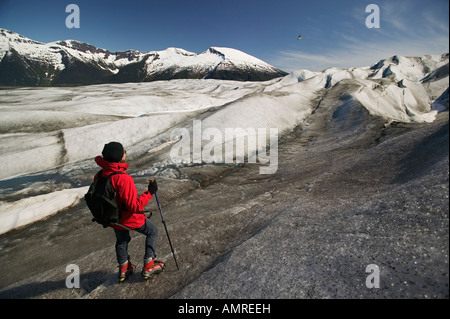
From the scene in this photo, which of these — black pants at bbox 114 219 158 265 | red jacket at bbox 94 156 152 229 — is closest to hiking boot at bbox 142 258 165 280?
black pants at bbox 114 219 158 265

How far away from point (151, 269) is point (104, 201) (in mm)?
2460

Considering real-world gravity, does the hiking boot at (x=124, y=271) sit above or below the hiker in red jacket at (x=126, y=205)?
below

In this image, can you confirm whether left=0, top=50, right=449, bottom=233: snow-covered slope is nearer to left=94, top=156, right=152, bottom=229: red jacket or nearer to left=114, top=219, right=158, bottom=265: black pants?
left=114, top=219, right=158, bottom=265: black pants

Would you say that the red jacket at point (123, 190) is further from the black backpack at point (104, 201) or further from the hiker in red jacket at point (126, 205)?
the black backpack at point (104, 201)

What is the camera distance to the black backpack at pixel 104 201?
5.40m

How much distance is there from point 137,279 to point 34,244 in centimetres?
664

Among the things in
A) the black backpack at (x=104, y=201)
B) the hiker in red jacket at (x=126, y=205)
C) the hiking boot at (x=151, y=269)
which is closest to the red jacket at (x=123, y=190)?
the hiker in red jacket at (x=126, y=205)

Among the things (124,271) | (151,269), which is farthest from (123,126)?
(151,269)

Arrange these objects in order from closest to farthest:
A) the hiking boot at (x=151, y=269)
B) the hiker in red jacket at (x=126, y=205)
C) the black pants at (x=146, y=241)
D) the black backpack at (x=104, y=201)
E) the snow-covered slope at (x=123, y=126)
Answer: the black backpack at (x=104, y=201), the hiker in red jacket at (x=126, y=205), the black pants at (x=146, y=241), the hiking boot at (x=151, y=269), the snow-covered slope at (x=123, y=126)

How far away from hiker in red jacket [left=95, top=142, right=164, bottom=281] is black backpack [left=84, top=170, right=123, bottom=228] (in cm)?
13
